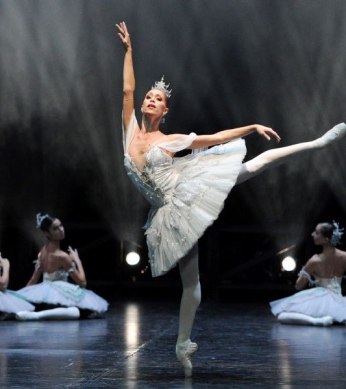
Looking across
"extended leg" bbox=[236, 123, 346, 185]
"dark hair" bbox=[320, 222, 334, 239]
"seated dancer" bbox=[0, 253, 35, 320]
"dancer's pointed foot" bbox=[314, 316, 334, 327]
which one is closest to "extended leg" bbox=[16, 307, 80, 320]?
"seated dancer" bbox=[0, 253, 35, 320]

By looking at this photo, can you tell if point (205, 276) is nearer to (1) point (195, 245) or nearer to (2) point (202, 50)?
(2) point (202, 50)

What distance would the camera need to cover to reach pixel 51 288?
7.74 meters

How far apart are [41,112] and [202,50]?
5.46 ft

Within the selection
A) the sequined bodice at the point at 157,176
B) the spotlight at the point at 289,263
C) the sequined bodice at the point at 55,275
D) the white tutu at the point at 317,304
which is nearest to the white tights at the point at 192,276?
the sequined bodice at the point at 157,176

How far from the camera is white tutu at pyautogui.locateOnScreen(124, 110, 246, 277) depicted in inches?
171

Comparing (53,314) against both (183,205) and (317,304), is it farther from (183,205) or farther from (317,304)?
(183,205)

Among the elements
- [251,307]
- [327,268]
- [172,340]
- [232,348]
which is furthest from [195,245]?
[251,307]

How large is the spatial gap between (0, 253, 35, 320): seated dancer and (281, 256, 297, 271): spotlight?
3.22 metres

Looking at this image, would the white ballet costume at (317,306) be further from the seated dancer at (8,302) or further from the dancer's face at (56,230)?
the seated dancer at (8,302)

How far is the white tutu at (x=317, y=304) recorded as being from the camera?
733cm

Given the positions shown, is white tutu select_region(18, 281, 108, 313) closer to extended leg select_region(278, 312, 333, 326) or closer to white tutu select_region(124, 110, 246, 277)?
extended leg select_region(278, 312, 333, 326)

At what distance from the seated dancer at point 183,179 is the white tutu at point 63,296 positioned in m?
3.22

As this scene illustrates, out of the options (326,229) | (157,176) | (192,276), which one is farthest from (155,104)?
(326,229)

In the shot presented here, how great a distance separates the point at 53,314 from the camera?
24.4 feet
